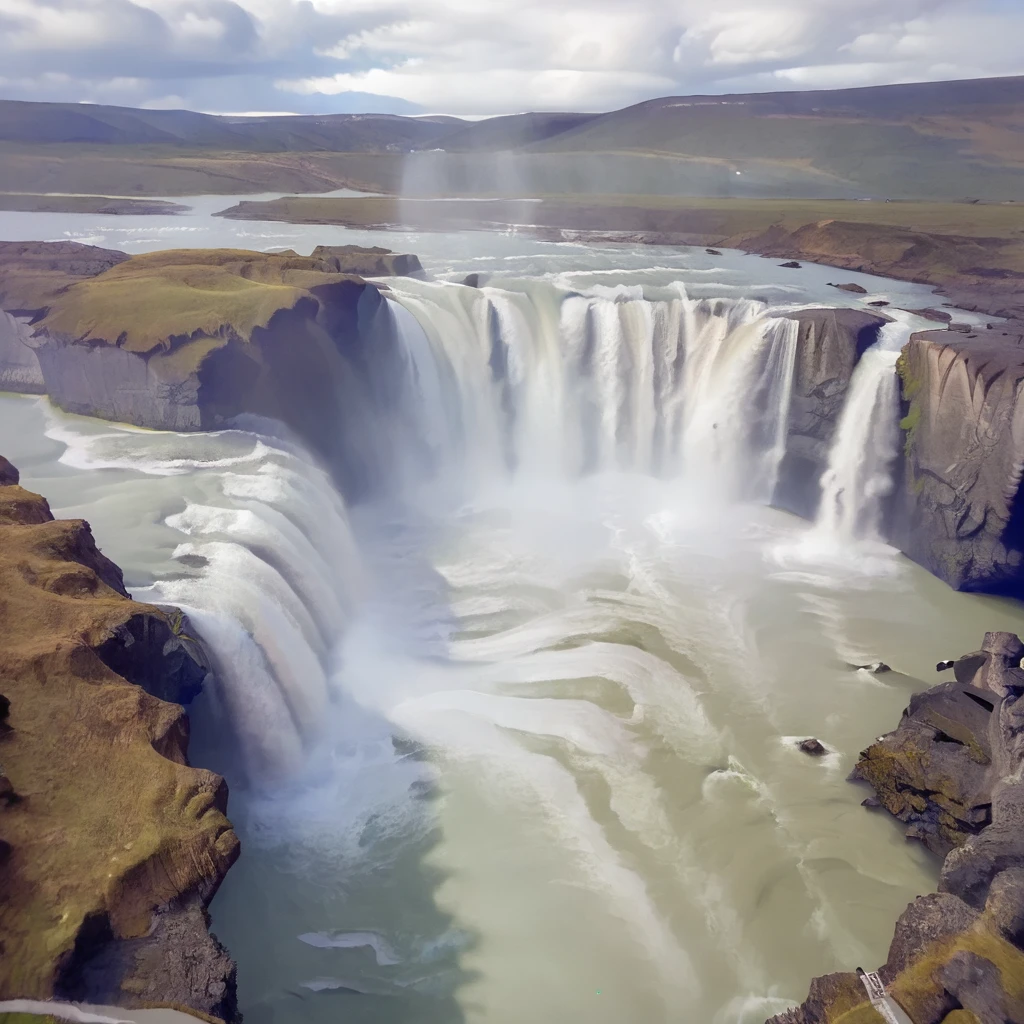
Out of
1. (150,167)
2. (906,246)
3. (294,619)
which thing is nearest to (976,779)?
(294,619)

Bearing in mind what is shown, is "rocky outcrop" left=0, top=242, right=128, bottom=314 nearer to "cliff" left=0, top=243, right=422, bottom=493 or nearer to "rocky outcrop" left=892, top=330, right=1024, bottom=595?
"cliff" left=0, top=243, right=422, bottom=493

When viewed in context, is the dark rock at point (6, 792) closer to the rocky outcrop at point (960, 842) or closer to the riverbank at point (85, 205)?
the rocky outcrop at point (960, 842)

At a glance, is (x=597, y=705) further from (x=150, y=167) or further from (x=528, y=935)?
(x=150, y=167)

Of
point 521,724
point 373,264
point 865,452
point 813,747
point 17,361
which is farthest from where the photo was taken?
point 373,264

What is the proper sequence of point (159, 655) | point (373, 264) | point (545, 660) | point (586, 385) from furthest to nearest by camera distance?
point (373, 264)
point (586, 385)
point (545, 660)
point (159, 655)

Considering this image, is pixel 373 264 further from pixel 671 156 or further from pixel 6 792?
pixel 671 156

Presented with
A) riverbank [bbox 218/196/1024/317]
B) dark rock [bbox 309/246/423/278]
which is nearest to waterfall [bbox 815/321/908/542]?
riverbank [bbox 218/196/1024/317]

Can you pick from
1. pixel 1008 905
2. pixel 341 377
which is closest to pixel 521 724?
pixel 1008 905
